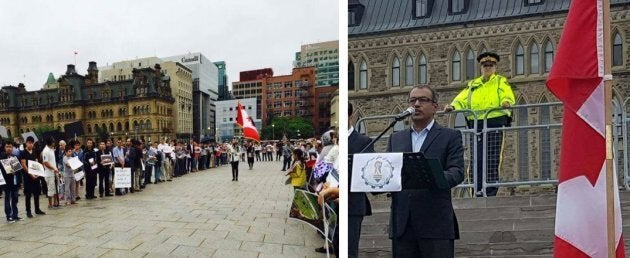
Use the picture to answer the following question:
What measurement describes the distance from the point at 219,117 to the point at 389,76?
3.29 ft

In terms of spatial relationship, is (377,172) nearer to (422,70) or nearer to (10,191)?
(422,70)

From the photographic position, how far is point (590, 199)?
6.58ft

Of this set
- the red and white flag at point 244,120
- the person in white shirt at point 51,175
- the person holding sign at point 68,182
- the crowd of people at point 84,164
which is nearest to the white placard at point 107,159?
the crowd of people at point 84,164

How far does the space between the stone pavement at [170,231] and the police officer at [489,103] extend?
1.13 metres

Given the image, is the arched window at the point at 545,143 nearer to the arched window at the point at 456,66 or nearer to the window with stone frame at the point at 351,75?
the arched window at the point at 456,66

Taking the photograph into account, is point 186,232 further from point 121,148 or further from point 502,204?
point 121,148

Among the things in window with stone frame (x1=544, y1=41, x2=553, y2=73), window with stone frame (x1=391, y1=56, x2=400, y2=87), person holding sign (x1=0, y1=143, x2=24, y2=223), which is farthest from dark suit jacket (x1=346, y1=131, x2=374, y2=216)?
person holding sign (x1=0, y1=143, x2=24, y2=223)

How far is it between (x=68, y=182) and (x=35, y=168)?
0.97 metres

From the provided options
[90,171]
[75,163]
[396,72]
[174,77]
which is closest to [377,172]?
[396,72]

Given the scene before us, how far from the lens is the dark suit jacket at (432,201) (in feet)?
6.02

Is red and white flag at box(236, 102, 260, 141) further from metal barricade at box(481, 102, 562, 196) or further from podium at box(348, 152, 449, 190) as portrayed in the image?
metal barricade at box(481, 102, 562, 196)

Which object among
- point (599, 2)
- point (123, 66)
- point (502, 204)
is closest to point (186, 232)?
point (123, 66)

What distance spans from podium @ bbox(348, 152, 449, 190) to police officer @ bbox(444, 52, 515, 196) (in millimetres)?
1176

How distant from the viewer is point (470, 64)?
3.04m
